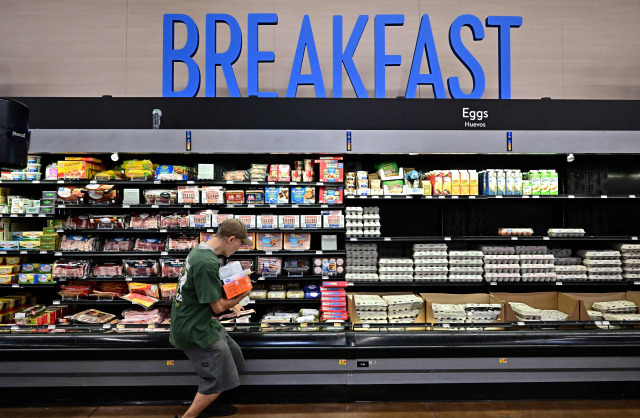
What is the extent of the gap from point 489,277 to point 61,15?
22.2ft

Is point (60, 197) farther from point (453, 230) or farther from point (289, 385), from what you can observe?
point (453, 230)

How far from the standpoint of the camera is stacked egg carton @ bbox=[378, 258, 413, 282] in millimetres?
4258

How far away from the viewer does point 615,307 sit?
4102mm

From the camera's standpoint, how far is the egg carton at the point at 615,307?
409 centimetres

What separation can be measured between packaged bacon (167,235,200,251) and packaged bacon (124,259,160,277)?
269mm

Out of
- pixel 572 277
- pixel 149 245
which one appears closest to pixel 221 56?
pixel 149 245

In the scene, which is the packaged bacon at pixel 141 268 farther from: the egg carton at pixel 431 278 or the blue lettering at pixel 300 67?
the egg carton at pixel 431 278

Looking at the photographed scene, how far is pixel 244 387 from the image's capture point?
3121 mm

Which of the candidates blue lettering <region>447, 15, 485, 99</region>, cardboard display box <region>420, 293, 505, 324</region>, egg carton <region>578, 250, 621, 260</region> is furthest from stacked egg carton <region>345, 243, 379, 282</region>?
egg carton <region>578, 250, 621, 260</region>

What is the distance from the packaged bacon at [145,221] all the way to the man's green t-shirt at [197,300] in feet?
6.33

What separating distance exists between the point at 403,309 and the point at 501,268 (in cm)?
120

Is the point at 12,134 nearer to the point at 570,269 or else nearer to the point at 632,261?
the point at 570,269

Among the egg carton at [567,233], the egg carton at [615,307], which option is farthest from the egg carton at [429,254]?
the egg carton at [615,307]

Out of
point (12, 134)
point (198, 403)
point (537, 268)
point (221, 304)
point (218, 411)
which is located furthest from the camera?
point (537, 268)
